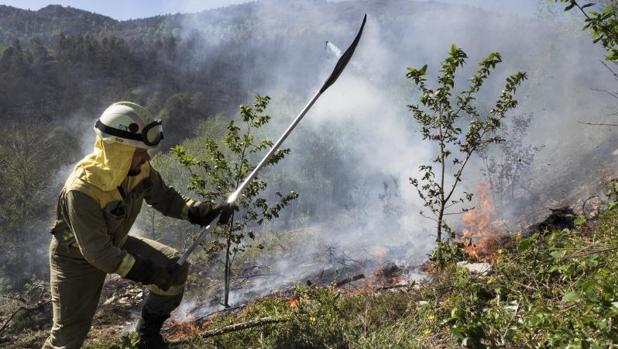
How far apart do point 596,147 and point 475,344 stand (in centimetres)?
2005

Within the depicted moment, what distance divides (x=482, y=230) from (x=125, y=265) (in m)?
10.4

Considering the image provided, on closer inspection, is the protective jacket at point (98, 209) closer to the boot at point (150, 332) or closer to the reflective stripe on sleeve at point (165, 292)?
the reflective stripe on sleeve at point (165, 292)

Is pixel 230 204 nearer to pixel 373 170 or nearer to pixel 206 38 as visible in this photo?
pixel 373 170

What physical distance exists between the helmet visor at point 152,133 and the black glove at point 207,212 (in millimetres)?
780

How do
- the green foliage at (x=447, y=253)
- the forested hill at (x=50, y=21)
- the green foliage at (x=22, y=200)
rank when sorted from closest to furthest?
the green foliage at (x=447, y=253) → the green foliage at (x=22, y=200) → the forested hill at (x=50, y=21)

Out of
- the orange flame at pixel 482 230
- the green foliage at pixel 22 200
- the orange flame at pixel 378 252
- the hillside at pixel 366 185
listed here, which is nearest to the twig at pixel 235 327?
the hillside at pixel 366 185

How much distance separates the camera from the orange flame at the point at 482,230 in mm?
7184

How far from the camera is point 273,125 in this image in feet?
131

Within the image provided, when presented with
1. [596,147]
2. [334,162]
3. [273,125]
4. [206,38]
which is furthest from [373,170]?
[206,38]

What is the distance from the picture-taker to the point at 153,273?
9.83 feet

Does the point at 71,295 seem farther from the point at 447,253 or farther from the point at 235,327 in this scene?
the point at 447,253

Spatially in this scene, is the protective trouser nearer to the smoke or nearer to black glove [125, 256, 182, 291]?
black glove [125, 256, 182, 291]

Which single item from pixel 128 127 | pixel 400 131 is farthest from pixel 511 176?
pixel 128 127

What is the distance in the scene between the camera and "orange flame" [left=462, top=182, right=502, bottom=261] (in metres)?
7.18
